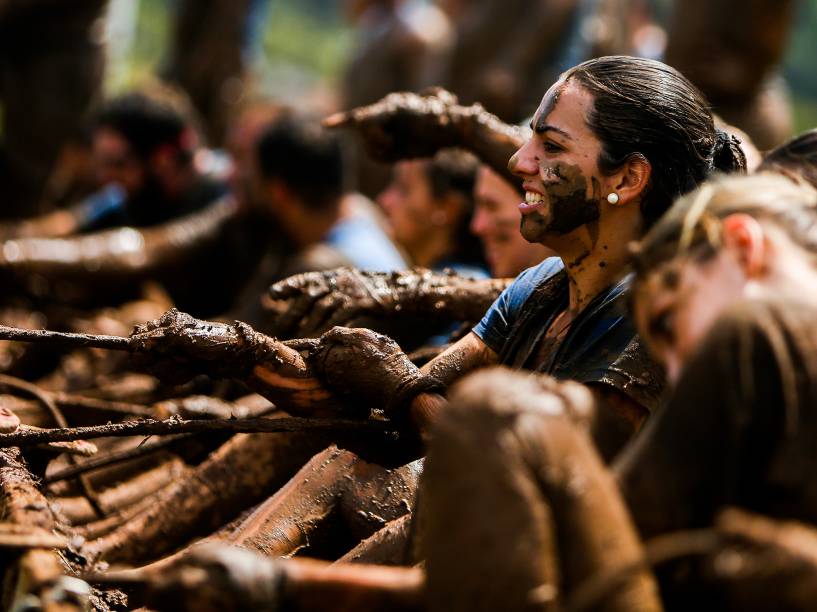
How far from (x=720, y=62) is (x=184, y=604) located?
5.60 meters

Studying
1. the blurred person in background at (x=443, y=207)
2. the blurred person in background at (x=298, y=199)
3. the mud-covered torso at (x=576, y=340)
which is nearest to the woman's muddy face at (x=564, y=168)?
the mud-covered torso at (x=576, y=340)

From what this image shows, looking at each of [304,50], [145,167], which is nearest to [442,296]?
[145,167]

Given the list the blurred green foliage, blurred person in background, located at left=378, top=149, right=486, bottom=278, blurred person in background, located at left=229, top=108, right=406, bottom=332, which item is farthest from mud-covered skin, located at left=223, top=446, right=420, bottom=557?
the blurred green foliage

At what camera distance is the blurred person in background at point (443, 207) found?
5340mm

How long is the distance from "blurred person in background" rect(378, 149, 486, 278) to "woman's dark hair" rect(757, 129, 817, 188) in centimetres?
177

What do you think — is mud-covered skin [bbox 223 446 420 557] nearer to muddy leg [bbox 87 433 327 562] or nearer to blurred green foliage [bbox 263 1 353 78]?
muddy leg [bbox 87 433 327 562]

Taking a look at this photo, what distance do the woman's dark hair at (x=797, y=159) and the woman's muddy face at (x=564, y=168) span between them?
59 centimetres

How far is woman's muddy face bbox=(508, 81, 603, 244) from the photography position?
10.4 feet

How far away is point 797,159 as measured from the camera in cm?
355

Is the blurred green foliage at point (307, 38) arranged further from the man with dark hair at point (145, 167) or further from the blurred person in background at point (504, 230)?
the blurred person in background at point (504, 230)

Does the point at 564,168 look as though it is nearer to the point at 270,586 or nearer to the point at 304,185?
the point at 270,586

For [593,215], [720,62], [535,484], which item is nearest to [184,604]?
[535,484]

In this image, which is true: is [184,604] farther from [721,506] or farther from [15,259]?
[15,259]

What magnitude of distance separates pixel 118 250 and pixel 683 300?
15.4 feet
